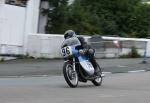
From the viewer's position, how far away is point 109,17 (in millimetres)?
42688

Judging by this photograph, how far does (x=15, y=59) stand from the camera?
2831 centimetres

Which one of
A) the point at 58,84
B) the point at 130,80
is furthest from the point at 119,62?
the point at 58,84

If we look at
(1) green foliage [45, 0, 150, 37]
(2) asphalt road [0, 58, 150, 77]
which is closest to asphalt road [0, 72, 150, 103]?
(2) asphalt road [0, 58, 150, 77]

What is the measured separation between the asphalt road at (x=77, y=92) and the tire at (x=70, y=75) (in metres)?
0.22

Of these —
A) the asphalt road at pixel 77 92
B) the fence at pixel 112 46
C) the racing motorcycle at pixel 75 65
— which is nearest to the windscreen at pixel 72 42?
the racing motorcycle at pixel 75 65

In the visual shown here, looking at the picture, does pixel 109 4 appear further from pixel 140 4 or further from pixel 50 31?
pixel 50 31

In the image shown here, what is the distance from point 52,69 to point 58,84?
5925 mm

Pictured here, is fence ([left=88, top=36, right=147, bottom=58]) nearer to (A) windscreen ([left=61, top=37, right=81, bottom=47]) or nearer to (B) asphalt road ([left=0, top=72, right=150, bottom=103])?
(B) asphalt road ([left=0, top=72, right=150, bottom=103])

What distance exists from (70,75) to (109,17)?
27.3 metres

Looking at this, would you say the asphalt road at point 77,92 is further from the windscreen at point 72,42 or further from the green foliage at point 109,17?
the green foliage at point 109,17

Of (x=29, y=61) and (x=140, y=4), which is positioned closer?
(x=29, y=61)

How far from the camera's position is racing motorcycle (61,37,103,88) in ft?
51.6

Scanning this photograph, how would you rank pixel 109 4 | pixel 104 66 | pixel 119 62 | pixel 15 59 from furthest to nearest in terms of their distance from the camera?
pixel 109 4, pixel 15 59, pixel 119 62, pixel 104 66

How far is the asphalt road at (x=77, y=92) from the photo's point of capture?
1247cm
